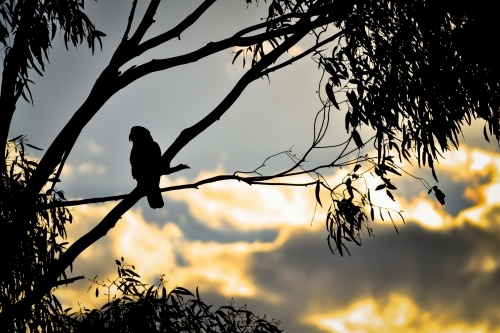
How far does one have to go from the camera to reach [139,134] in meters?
4.64

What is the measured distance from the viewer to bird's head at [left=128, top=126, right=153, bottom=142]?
459cm

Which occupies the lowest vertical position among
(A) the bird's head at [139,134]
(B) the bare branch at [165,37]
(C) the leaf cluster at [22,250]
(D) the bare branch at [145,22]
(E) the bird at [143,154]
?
(C) the leaf cluster at [22,250]

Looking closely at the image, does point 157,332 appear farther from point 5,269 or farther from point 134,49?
point 134,49

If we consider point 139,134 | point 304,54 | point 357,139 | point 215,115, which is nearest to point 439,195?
point 357,139

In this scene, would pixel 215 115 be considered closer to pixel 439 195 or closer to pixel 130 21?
pixel 130 21

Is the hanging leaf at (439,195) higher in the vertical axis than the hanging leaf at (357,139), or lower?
lower

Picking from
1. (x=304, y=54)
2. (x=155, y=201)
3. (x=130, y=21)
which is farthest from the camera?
(x=155, y=201)

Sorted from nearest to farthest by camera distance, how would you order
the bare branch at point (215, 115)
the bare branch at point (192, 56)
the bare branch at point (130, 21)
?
the bare branch at point (215, 115) < the bare branch at point (192, 56) < the bare branch at point (130, 21)

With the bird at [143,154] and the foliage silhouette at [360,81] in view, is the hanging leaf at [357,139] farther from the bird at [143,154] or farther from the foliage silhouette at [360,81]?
the bird at [143,154]

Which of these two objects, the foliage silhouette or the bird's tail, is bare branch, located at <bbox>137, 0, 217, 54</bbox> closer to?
the foliage silhouette

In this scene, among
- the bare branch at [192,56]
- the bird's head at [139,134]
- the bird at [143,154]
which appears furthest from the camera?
the bird's head at [139,134]

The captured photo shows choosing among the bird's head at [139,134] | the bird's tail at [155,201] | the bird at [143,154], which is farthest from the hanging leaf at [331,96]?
the bird's head at [139,134]

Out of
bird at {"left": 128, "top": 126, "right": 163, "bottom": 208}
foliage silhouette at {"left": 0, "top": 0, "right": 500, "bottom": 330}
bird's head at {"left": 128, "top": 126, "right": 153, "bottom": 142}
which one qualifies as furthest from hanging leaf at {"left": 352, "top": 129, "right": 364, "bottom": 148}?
bird's head at {"left": 128, "top": 126, "right": 153, "bottom": 142}

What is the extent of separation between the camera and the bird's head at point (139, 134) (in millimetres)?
4586
